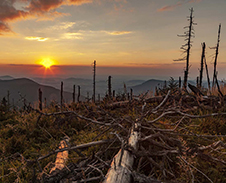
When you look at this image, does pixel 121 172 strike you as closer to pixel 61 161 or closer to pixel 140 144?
pixel 140 144

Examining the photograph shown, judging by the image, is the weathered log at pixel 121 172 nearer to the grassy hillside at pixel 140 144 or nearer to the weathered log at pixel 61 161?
the grassy hillside at pixel 140 144

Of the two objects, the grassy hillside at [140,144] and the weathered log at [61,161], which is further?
the weathered log at [61,161]

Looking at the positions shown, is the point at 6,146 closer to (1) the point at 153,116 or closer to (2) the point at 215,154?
(1) the point at 153,116

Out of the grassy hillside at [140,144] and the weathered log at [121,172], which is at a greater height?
the weathered log at [121,172]

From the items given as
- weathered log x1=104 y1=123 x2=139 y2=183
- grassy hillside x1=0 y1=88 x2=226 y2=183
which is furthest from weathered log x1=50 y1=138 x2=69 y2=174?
weathered log x1=104 y1=123 x2=139 y2=183

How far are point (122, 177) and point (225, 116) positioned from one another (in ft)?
16.2

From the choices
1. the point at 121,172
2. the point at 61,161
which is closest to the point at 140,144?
the point at 121,172

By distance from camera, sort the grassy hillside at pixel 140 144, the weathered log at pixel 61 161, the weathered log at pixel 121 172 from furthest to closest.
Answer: the weathered log at pixel 61 161, the grassy hillside at pixel 140 144, the weathered log at pixel 121 172

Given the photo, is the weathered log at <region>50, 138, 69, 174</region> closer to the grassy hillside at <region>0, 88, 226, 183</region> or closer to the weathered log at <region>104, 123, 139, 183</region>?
the grassy hillside at <region>0, 88, 226, 183</region>

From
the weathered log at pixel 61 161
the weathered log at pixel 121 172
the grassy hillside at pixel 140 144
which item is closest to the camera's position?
the weathered log at pixel 121 172

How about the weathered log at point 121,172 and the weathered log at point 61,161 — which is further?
the weathered log at point 61,161

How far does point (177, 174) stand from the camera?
2773 mm

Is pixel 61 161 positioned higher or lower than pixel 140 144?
lower

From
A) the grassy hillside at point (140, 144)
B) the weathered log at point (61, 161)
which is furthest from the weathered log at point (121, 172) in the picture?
the weathered log at point (61, 161)
